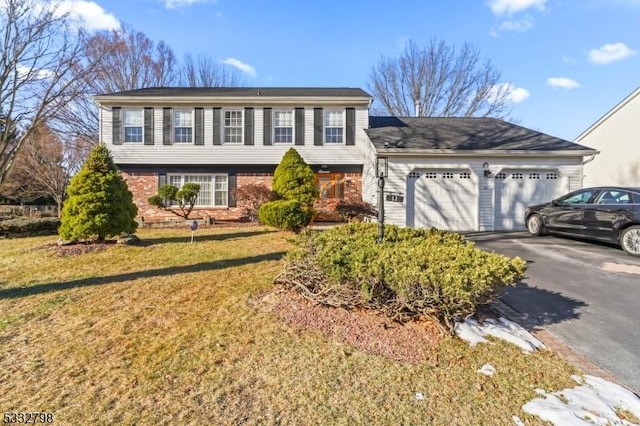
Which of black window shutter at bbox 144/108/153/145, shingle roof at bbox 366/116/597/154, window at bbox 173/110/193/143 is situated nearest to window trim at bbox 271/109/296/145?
shingle roof at bbox 366/116/597/154

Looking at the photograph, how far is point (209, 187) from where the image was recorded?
1448 centimetres

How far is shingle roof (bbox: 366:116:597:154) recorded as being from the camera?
11047mm

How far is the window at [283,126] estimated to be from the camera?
14.2 meters

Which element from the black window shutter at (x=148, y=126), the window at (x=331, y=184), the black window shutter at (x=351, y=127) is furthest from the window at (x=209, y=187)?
the black window shutter at (x=351, y=127)

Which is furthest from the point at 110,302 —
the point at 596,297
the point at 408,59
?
the point at 408,59

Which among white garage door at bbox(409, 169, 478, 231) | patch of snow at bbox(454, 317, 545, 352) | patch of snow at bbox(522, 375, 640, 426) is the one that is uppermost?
white garage door at bbox(409, 169, 478, 231)

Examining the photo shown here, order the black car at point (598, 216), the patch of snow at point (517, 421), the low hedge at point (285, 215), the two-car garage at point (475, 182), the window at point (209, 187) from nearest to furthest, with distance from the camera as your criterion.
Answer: the patch of snow at point (517, 421), the black car at point (598, 216), the low hedge at point (285, 215), the two-car garage at point (475, 182), the window at point (209, 187)

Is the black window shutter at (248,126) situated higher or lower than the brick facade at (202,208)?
higher

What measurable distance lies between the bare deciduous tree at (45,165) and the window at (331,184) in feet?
48.1

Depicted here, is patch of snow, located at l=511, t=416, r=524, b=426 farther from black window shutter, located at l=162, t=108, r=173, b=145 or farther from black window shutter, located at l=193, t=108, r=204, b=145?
black window shutter, located at l=162, t=108, r=173, b=145

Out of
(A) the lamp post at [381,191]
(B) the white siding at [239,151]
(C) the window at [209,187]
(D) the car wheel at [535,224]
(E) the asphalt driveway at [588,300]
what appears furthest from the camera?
(C) the window at [209,187]

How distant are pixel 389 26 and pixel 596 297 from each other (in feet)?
45.5

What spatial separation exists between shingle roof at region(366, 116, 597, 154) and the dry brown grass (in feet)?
27.6

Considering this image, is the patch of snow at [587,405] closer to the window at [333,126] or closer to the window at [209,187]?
the window at [333,126]
